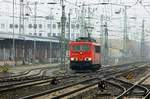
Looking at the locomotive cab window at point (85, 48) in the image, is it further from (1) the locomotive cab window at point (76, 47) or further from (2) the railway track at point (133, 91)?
(2) the railway track at point (133, 91)

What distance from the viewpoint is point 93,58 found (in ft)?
120

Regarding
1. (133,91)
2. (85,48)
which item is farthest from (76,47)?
(133,91)

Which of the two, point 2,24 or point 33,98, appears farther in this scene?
point 2,24

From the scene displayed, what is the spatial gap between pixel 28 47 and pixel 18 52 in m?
3.15

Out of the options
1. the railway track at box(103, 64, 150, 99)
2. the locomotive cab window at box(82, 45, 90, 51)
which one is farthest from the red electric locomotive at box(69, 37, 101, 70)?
the railway track at box(103, 64, 150, 99)

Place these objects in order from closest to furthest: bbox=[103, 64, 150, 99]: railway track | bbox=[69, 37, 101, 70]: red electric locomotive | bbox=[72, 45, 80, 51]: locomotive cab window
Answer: bbox=[103, 64, 150, 99]: railway track, bbox=[69, 37, 101, 70]: red electric locomotive, bbox=[72, 45, 80, 51]: locomotive cab window

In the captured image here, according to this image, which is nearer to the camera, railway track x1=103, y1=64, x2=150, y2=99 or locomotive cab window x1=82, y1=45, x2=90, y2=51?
railway track x1=103, y1=64, x2=150, y2=99

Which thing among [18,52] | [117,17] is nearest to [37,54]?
[18,52]

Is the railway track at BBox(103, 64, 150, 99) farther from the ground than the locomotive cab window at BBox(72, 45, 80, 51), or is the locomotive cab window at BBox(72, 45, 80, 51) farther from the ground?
the locomotive cab window at BBox(72, 45, 80, 51)

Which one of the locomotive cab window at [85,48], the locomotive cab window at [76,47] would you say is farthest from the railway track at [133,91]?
the locomotive cab window at [76,47]

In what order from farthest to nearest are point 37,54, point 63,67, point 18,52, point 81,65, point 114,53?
point 114,53 < point 37,54 < point 18,52 < point 63,67 < point 81,65

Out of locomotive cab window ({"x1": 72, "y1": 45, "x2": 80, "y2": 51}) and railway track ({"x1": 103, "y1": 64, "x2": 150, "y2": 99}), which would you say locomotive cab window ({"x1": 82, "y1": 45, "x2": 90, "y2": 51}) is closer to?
locomotive cab window ({"x1": 72, "y1": 45, "x2": 80, "y2": 51})

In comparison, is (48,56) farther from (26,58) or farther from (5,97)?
(5,97)

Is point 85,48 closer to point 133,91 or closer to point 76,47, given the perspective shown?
point 76,47
